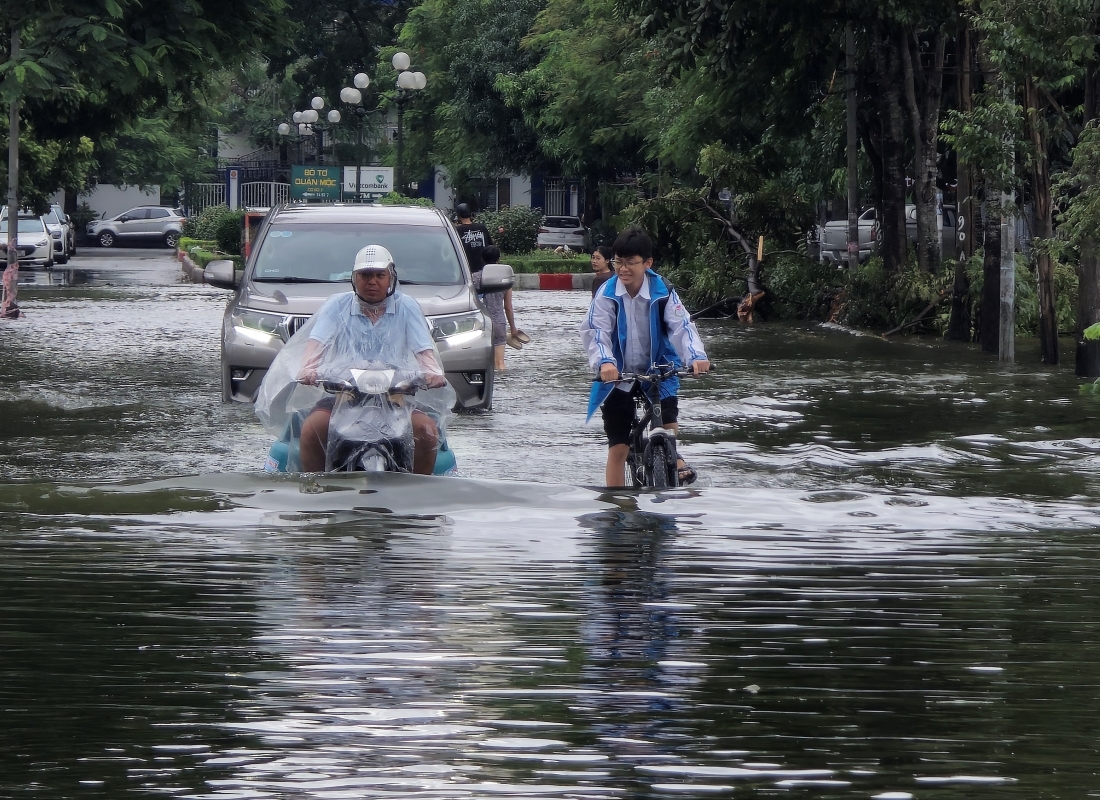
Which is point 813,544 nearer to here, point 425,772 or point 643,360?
point 643,360

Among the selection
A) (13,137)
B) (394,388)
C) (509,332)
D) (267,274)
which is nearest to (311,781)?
(394,388)

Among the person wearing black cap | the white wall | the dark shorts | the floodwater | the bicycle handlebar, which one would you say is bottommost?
the floodwater

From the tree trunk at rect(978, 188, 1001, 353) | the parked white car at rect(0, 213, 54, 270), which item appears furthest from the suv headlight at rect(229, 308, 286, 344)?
the parked white car at rect(0, 213, 54, 270)

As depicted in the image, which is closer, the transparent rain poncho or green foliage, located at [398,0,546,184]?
the transparent rain poncho

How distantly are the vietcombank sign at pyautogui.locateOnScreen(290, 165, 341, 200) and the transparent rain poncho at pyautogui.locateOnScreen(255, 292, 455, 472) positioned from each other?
36.3 meters

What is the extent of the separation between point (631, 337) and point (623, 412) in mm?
397

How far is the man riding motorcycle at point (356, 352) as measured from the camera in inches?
301

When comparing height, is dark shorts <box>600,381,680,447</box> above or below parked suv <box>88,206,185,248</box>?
below

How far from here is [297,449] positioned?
7.82 m

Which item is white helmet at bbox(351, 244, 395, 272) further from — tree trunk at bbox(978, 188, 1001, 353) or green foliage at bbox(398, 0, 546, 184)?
green foliage at bbox(398, 0, 546, 184)

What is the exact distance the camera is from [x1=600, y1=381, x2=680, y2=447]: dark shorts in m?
8.58

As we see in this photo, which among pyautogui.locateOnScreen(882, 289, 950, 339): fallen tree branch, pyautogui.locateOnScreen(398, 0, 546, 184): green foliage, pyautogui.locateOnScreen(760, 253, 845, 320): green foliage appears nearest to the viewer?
pyautogui.locateOnScreen(882, 289, 950, 339): fallen tree branch

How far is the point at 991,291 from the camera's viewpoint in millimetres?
19438

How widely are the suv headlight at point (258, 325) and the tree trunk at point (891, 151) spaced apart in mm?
13251
